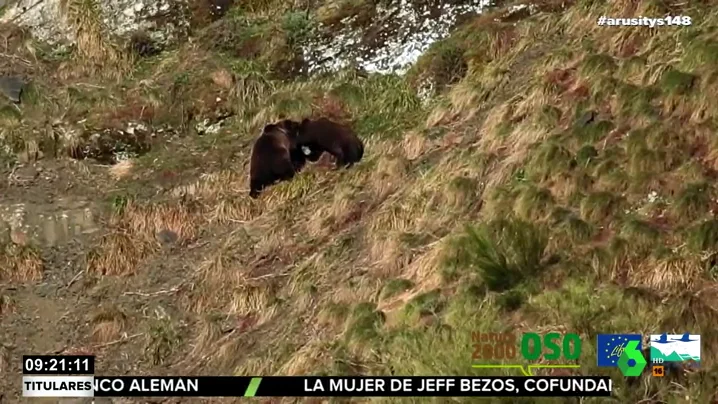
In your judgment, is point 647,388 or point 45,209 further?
point 45,209

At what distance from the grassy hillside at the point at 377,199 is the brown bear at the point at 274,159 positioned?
0.68ft

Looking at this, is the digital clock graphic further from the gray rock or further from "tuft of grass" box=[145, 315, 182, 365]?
the gray rock

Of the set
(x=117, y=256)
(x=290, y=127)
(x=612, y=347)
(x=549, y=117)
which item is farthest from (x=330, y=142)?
(x=612, y=347)

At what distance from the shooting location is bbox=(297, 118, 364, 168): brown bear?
9867 millimetres

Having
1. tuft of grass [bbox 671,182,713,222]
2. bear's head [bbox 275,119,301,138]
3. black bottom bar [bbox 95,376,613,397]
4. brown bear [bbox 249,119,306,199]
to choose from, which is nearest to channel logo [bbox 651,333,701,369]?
black bottom bar [bbox 95,376,613,397]

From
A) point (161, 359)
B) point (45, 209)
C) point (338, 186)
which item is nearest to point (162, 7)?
point (45, 209)

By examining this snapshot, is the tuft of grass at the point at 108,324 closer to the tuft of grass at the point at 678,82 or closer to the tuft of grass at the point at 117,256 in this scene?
the tuft of grass at the point at 117,256

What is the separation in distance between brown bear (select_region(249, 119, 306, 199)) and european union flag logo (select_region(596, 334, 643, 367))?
5.00 meters

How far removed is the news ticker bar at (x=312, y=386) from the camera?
5559mm

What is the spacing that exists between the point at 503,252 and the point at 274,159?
4.12 meters

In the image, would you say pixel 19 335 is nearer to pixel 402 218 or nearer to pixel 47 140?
pixel 47 140

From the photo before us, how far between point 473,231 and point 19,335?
16.7 feet

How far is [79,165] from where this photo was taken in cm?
1089

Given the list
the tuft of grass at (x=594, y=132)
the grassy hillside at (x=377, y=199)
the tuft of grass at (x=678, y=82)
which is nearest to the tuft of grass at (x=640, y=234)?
the grassy hillside at (x=377, y=199)
